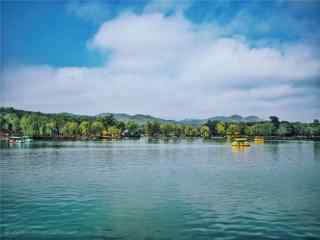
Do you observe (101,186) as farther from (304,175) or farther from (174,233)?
(304,175)

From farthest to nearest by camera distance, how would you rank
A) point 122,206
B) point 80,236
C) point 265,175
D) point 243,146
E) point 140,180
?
1. point 243,146
2. point 265,175
3. point 140,180
4. point 122,206
5. point 80,236

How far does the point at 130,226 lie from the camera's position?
2000cm

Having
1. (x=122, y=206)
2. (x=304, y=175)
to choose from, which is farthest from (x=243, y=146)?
(x=122, y=206)

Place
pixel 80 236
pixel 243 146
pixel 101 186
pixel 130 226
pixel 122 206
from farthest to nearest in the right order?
pixel 243 146 < pixel 101 186 < pixel 122 206 < pixel 130 226 < pixel 80 236

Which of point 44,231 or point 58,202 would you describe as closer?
point 44,231

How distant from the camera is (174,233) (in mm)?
18750

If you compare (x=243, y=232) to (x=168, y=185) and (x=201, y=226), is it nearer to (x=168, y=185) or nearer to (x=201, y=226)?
(x=201, y=226)

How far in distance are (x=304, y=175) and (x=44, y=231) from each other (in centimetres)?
3505

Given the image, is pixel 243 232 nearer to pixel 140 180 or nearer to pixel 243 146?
pixel 140 180

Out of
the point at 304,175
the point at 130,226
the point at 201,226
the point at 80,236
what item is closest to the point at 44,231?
the point at 80,236

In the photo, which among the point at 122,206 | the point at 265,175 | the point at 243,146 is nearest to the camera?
the point at 122,206

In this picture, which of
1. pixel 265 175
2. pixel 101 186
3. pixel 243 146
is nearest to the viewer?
pixel 101 186

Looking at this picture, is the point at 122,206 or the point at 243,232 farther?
the point at 122,206

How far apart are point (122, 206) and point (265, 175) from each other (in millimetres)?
24643
